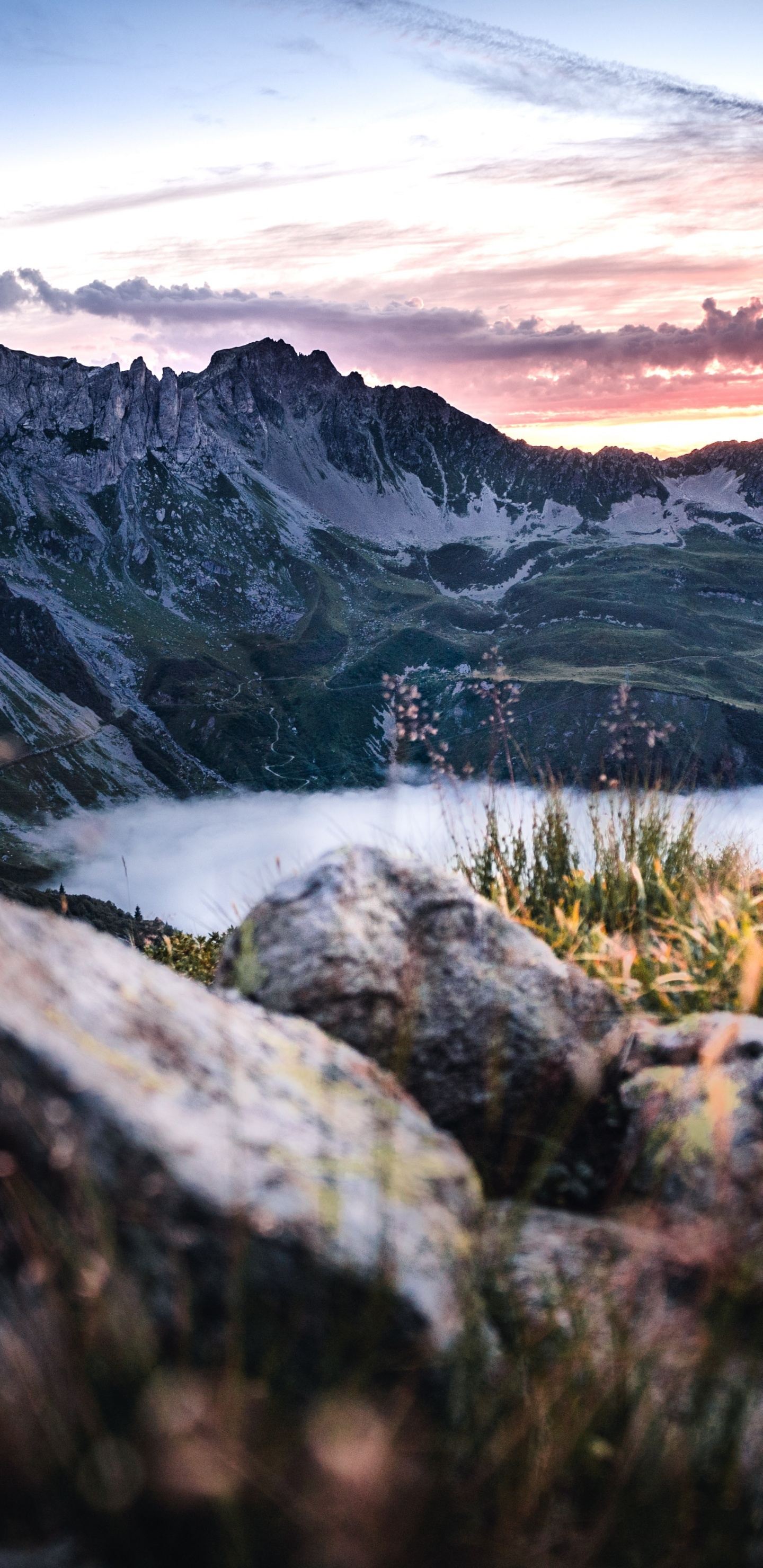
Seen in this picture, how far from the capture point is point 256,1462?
1.97 metres

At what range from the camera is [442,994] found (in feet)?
15.6

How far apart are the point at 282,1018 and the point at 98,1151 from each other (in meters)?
1.64

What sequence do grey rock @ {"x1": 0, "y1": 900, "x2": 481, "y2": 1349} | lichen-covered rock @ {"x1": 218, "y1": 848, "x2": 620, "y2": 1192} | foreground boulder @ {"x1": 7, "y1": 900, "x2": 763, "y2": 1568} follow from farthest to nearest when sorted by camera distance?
1. lichen-covered rock @ {"x1": 218, "y1": 848, "x2": 620, "y2": 1192}
2. grey rock @ {"x1": 0, "y1": 900, "x2": 481, "y2": 1349}
3. foreground boulder @ {"x1": 7, "y1": 900, "x2": 763, "y2": 1568}

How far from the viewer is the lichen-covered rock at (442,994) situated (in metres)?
4.40

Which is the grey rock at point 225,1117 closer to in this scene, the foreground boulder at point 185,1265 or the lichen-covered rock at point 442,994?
the foreground boulder at point 185,1265

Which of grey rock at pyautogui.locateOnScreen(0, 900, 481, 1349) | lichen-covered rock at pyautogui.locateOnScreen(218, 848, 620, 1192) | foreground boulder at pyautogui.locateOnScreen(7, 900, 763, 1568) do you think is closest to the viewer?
foreground boulder at pyautogui.locateOnScreen(7, 900, 763, 1568)

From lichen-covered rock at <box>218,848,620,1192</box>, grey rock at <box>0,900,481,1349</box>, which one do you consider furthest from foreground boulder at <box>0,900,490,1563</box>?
lichen-covered rock at <box>218,848,620,1192</box>

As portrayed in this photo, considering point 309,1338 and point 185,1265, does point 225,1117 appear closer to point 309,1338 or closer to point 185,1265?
point 185,1265

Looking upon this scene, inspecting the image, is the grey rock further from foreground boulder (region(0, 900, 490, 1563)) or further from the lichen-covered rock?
the lichen-covered rock

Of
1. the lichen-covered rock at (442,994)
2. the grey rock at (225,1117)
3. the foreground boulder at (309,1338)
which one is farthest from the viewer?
the lichen-covered rock at (442,994)

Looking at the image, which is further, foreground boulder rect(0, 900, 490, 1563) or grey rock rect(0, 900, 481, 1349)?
grey rock rect(0, 900, 481, 1349)

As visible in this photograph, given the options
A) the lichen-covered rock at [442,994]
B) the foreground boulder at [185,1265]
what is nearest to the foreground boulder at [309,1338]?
the foreground boulder at [185,1265]

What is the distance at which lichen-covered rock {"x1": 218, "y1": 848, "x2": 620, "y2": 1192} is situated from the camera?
Answer: 4.40 m

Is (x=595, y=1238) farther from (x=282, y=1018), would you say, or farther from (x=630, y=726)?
(x=630, y=726)
